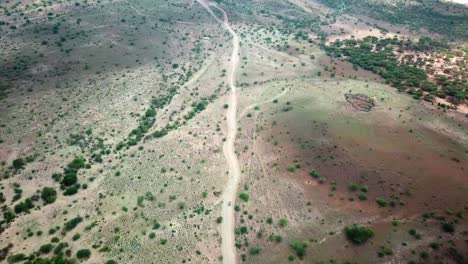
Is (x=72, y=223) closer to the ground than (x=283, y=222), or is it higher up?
closer to the ground

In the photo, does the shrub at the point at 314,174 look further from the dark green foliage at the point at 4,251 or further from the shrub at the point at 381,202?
the dark green foliage at the point at 4,251

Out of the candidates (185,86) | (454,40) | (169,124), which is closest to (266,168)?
(169,124)

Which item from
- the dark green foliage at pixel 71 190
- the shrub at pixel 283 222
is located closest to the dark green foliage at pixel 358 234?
the shrub at pixel 283 222

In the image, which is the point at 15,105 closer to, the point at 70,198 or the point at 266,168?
the point at 70,198

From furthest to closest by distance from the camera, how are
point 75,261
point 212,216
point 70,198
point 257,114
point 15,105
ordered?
1. point 257,114
2. point 15,105
3. point 70,198
4. point 212,216
5. point 75,261

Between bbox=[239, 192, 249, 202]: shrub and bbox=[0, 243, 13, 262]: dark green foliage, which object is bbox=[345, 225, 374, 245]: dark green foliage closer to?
bbox=[239, 192, 249, 202]: shrub

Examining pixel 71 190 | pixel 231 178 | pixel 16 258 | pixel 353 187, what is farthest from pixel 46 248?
pixel 353 187

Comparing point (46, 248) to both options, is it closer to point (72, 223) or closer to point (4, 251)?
point (72, 223)

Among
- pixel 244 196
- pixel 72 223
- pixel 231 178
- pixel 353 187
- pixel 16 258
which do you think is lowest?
pixel 16 258
